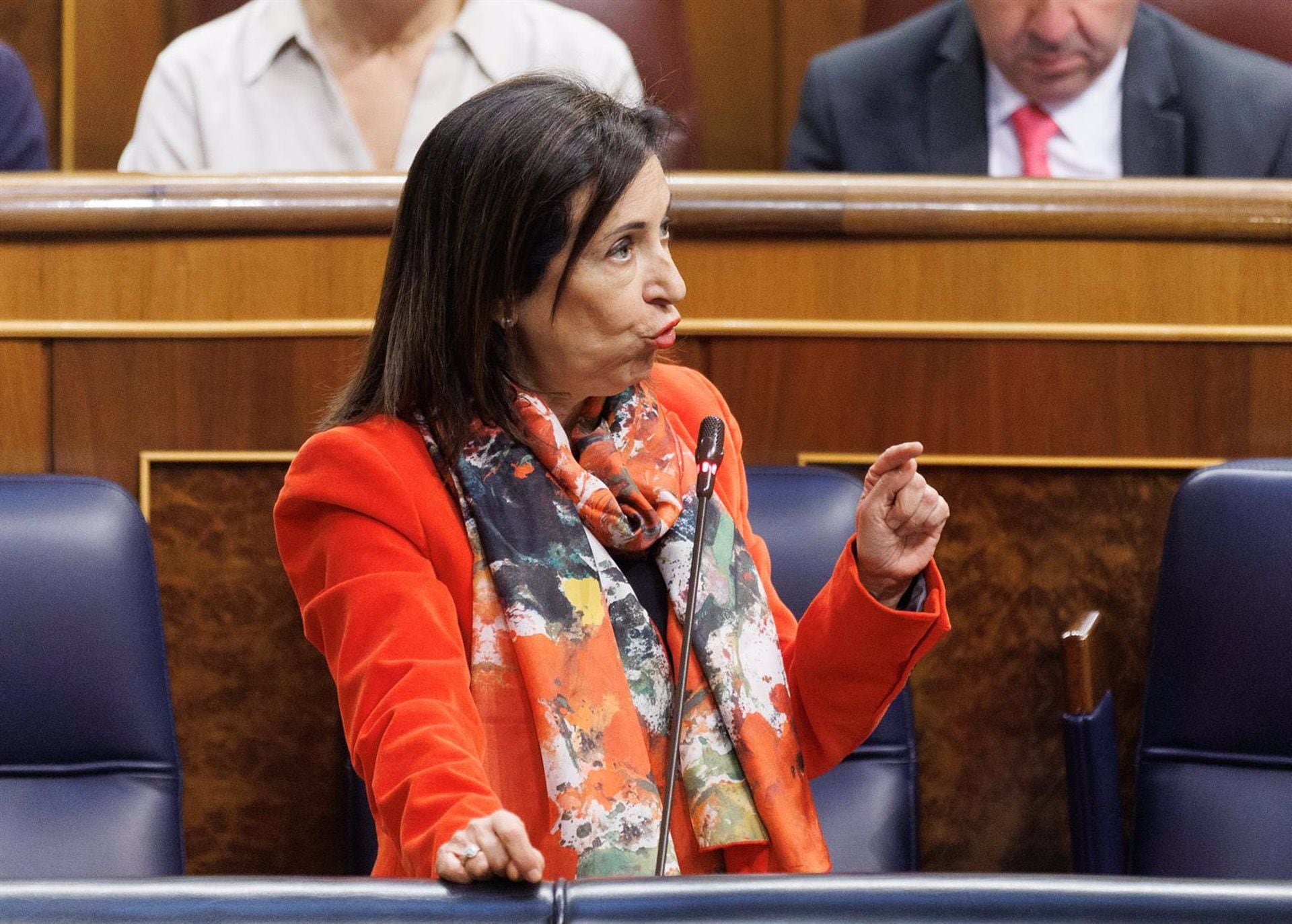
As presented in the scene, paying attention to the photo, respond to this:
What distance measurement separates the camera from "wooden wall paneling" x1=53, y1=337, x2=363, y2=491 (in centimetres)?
116

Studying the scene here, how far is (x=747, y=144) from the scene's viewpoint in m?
1.95

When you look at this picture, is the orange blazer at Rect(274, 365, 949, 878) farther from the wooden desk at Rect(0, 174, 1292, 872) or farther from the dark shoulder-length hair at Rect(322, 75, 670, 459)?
the wooden desk at Rect(0, 174, 1292, 872)

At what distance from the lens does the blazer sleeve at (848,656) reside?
0.82m

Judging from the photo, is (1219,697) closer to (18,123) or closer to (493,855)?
(493,855)

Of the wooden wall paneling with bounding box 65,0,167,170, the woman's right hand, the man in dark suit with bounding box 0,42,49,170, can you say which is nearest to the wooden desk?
the man in dark suit with bounding box 0,42,49,170

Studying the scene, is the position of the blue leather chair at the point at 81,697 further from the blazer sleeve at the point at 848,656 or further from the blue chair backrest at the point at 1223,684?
the blue chair backrest at the point at 1223,684

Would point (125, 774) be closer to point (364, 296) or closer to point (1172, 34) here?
point (364, 296)

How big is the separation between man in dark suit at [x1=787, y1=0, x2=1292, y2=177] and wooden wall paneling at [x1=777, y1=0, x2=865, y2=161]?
409 mm

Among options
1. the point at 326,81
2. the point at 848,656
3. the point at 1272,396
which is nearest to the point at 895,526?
the point at 848,656

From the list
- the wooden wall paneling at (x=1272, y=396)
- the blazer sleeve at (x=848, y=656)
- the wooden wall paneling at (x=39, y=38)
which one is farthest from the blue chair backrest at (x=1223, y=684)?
the wooden wall paneling at (x=39, y=38)

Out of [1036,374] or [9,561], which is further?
[1036,374]

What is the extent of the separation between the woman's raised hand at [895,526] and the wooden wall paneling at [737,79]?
1156 mm

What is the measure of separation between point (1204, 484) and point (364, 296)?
56cm

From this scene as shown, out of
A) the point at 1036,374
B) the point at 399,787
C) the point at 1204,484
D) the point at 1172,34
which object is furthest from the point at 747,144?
the point at 399,787
